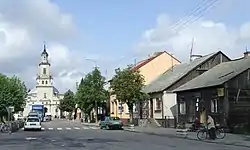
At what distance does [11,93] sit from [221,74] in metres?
44.6

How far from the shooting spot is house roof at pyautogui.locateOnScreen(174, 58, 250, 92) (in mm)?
40562

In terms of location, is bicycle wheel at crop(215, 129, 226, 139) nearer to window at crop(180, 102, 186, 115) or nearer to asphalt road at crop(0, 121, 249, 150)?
asphalt road at crop(0, 121, 249, 150)

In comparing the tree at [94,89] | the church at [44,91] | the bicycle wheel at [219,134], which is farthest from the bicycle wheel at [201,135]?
the church at [44,91]

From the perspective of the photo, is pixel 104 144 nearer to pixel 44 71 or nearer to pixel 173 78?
pixel 173 78

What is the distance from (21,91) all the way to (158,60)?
27.5 meters

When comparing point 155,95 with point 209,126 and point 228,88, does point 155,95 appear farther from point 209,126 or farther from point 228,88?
point 209,126

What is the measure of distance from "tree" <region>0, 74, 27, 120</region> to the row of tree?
9867 millimetres

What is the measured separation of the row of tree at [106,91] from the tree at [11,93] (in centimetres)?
987

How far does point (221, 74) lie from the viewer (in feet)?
145

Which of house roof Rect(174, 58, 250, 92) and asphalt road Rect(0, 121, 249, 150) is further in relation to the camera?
house roof Rect(174, 58, 250, 92)

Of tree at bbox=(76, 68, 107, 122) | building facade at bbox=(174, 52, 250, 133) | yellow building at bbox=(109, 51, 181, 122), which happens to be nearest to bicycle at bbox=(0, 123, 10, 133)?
building facade at bbox=(174, 52, 250, 133)

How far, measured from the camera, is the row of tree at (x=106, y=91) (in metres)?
56.5

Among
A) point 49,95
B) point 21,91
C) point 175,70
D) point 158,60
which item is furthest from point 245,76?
point 49,95

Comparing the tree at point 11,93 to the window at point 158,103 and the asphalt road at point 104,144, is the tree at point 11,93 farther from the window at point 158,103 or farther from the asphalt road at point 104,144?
the asphalt road at point 104,144
